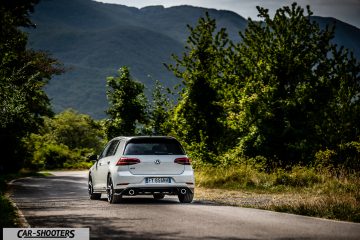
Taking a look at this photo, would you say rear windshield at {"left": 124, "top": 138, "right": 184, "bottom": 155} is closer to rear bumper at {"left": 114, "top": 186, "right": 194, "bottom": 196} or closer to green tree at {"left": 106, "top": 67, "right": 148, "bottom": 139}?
rear bumper at {"left": 114, "top": 186, "right": 194, "bottom": 196}

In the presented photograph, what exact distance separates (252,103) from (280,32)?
392 cm

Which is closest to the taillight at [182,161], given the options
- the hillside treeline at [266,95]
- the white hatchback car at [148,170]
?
the white hatchback car at [148,170]

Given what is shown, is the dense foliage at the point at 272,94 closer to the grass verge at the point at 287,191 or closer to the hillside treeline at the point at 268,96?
the hillside treeline at the point at 268,96

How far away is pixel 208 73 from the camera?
29578 millimetres

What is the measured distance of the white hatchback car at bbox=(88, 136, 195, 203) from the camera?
49.3 feet

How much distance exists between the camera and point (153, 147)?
1583cm

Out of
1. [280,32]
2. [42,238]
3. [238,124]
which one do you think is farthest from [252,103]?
[42,238]

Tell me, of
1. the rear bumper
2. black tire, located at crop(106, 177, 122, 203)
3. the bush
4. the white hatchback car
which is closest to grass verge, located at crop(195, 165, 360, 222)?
the bush

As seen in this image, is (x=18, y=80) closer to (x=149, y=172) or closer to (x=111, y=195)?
(x=111, y=195)

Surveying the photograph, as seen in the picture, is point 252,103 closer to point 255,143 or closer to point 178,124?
point 255,143

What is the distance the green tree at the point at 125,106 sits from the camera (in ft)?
194

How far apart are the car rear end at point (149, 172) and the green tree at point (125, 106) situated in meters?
42.8

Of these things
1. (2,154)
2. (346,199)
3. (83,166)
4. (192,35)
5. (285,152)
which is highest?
(192,35)

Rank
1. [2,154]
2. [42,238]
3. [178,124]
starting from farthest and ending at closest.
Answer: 1. [2,154]
2. [178,124]
3. [42,238]
